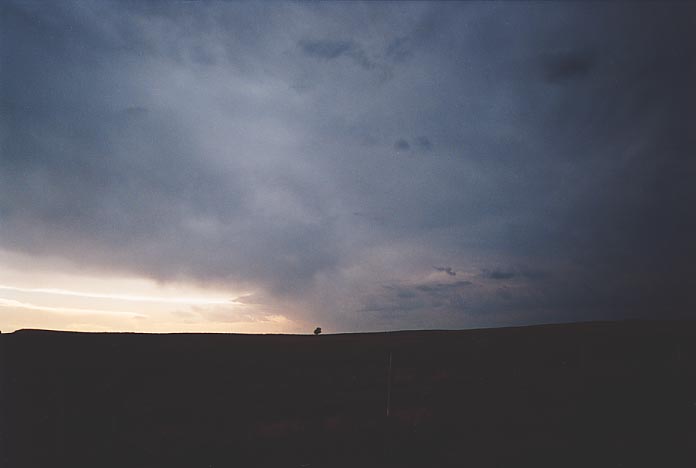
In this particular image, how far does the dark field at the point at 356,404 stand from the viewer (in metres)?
14.6

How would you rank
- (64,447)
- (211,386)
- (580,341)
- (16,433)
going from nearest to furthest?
(64,447), (16,433), (211,386), (580,341)

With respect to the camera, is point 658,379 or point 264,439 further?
point 658,379

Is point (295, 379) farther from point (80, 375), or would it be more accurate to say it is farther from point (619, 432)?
point (619, 432)

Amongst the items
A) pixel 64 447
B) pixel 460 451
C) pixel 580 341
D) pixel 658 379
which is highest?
pixel 580 341

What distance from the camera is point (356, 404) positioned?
20.3 meters

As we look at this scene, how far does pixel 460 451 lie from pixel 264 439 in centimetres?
748

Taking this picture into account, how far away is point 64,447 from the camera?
16.3 metres

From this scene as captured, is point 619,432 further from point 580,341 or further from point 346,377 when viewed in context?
point 580,341

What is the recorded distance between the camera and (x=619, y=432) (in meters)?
15.4

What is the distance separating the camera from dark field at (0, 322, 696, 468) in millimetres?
14648

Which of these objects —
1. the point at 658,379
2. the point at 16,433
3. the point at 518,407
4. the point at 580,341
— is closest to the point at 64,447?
the point at 16,433

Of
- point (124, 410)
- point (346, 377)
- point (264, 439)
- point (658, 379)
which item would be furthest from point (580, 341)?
point (124, 410)

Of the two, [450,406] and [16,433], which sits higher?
[450,406]

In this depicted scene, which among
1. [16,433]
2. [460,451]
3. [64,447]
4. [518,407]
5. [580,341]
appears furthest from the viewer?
[580,341]
